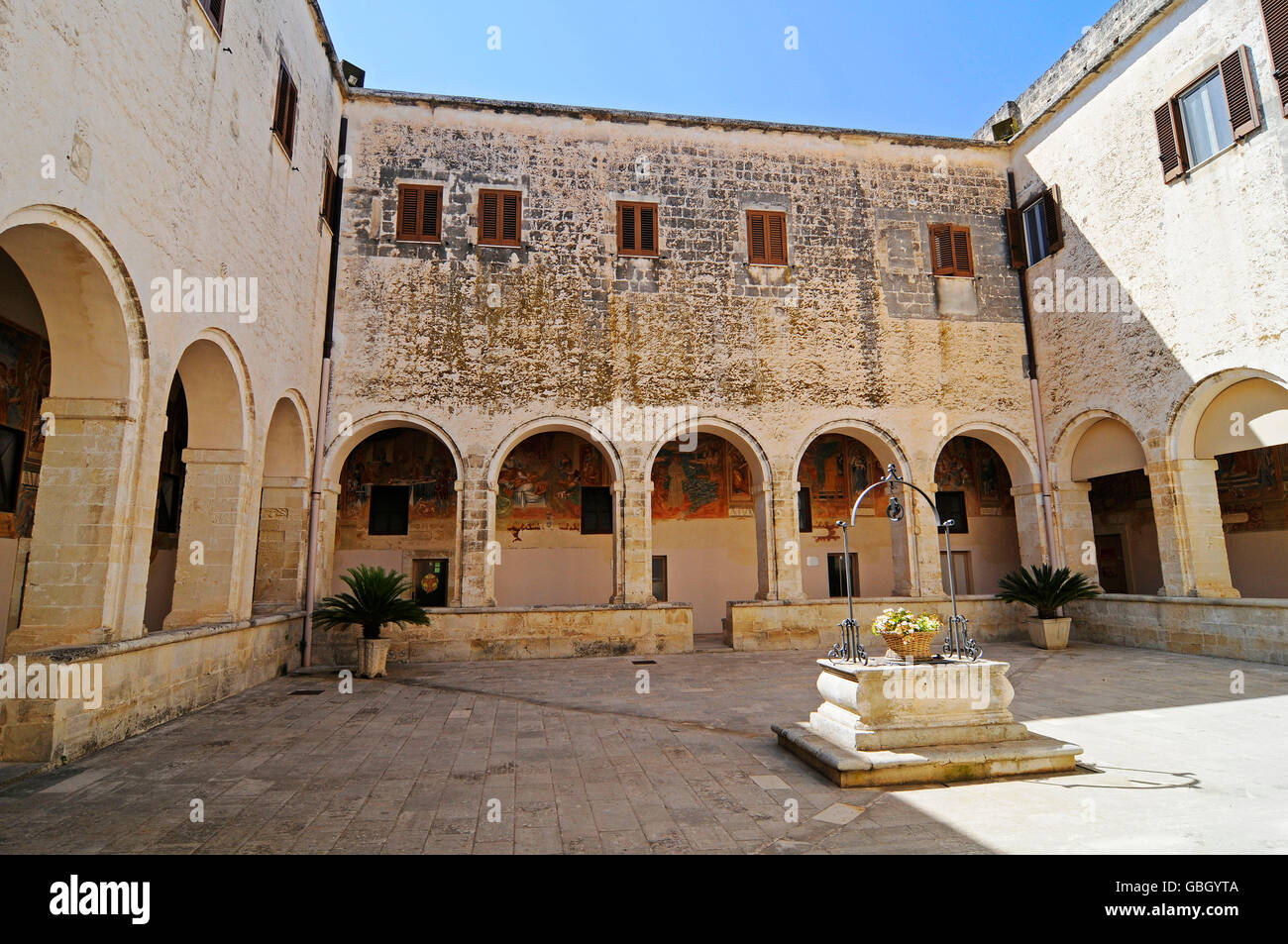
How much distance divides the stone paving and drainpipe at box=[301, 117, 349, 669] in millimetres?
2991

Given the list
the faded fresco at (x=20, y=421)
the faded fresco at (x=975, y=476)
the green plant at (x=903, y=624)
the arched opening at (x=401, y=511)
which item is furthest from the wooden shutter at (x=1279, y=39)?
the faded fresco at (x=20, y=421)

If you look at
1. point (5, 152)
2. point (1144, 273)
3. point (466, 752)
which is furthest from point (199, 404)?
point (1144, 273)

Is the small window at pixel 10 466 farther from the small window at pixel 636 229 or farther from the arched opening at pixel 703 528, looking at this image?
the arched opening at pixel 703 528

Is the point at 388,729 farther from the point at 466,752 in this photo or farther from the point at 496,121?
the point at 496,121

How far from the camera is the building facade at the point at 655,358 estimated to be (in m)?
7.99

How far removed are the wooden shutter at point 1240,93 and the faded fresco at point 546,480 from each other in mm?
11157

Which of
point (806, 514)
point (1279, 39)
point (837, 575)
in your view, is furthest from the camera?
point (837, 575)

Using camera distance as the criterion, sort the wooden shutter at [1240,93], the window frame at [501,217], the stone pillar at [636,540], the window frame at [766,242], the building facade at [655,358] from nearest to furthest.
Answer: the building facade at [655,358]
the wooden shutter at [1240,93]
the stone pillar at [636,540]
the window frame at [501,217]
the window frame at [766,242]

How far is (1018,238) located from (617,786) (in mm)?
13927

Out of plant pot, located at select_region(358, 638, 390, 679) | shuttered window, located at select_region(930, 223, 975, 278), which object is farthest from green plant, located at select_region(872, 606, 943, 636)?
shuttered window, located at select_region(930, 223, 975, 278)

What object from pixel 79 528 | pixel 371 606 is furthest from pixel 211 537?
pixel 79 528

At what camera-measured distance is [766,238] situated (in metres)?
13.3

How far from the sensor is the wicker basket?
17.3 ft

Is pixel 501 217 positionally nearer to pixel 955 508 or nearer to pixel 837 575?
pixel 837 575
